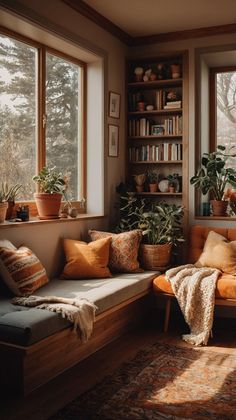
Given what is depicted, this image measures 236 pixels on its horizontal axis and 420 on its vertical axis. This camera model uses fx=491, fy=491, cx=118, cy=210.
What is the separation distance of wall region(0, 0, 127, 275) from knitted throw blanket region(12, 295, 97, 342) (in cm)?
66

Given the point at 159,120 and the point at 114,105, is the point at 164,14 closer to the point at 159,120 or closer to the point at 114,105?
the point at 114,105

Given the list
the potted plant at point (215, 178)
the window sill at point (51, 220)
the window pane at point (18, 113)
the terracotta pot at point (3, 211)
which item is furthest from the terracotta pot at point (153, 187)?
the terracotta pot at point (3, 211)

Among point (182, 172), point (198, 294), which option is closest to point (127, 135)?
point (182, 172)

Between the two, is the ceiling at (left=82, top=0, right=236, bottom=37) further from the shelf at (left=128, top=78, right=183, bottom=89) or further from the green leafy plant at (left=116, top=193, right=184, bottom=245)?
the green leafy plant at (left=116, top=193, right=184, bottom=245)

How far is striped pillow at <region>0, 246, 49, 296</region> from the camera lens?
10.9 feet

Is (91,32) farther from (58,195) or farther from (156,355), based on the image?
(156,355)

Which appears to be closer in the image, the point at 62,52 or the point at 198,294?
the point at 198,294

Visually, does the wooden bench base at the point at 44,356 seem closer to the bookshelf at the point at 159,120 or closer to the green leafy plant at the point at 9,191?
the green leafy plant at the point at 9,191

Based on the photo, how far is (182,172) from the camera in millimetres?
5168

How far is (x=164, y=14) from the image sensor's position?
461cm

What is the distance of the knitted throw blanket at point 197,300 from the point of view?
13.1 ft

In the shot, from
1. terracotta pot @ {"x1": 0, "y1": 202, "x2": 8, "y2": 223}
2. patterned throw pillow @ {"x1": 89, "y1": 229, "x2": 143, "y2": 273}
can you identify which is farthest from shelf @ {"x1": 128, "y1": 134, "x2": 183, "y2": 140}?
terracotta pot @ {"x1": 0, "y1": 202, "x2": 8, "y2": 223}

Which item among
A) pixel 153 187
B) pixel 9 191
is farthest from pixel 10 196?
pixel 153 187

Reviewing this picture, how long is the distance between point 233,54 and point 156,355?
10.2 ft
